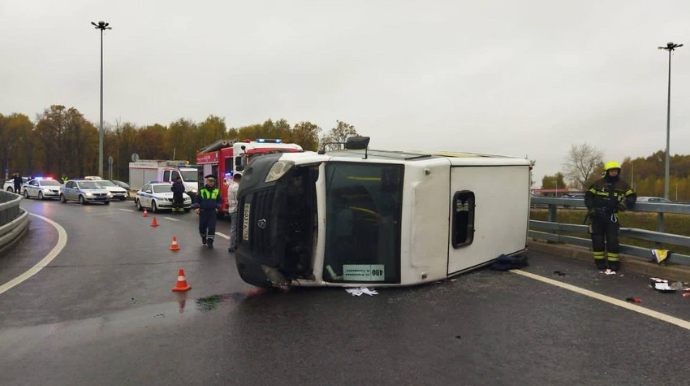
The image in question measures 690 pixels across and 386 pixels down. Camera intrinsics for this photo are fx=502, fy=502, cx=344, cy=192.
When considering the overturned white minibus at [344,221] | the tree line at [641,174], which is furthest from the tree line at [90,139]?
the overturned white minibus at [344,221]

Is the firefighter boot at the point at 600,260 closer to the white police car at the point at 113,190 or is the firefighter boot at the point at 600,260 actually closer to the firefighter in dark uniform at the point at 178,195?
the firefighter in dark uniform at the point at 178,195

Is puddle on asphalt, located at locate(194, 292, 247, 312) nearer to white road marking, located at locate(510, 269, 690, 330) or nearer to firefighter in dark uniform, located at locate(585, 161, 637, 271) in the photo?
white road marking, located at locate(510, 269, 690, 330)

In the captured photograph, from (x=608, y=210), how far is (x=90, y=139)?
76813 millimetres

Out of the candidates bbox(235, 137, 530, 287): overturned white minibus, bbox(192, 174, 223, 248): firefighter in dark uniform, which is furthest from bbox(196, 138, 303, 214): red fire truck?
bbox(235, 137, 530, 287): overturned white minibus

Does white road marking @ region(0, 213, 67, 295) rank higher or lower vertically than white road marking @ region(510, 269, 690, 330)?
lower

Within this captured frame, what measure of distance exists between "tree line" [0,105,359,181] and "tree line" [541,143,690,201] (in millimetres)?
31350

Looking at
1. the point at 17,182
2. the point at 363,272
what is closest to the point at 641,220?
the point at 363,272

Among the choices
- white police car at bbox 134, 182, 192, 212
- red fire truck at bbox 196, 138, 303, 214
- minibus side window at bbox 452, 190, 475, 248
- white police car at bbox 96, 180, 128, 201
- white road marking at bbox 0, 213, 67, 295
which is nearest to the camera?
minibus side window at bbox 452, 190, 475, 248

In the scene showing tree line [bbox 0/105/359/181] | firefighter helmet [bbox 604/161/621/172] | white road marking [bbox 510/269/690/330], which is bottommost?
white road marking [bbox 510/269/690/330]

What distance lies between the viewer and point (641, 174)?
347 feet

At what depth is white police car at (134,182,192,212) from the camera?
2180cm

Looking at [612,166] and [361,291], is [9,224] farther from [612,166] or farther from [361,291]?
[612,166]

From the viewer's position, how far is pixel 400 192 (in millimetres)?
6566

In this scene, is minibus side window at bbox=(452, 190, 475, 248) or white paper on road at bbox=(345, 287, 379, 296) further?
minibus side window at bbox=(452, 190, 475, 248)
